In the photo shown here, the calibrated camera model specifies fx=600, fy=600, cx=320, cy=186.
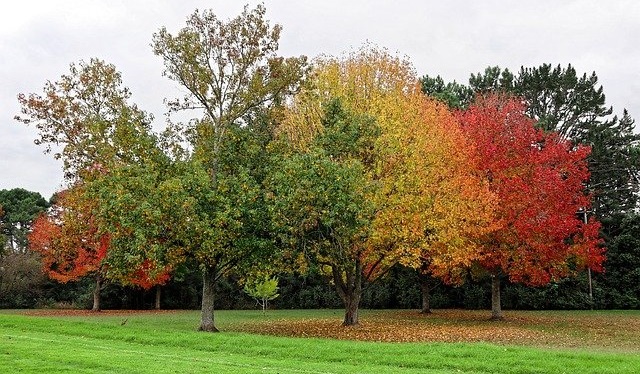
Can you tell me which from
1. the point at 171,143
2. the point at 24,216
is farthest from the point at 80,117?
the point at 24,216

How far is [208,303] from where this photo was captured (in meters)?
26.9

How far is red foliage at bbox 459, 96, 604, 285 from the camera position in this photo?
31.7 metres

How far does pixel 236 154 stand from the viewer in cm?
2695

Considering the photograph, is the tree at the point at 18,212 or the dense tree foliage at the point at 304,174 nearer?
the dense tree foliage at the point at 304,174

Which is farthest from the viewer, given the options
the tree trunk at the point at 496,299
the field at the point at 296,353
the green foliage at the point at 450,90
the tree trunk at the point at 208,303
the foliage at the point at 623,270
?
the green foliage at the point at 450,90

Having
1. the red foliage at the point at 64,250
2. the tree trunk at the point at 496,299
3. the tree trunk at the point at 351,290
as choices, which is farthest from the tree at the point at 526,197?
the red foliage at the point at 64,250

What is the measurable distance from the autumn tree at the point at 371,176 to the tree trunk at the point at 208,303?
15.1 feet

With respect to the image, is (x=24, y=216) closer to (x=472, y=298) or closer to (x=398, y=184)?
(x=472, y=298)

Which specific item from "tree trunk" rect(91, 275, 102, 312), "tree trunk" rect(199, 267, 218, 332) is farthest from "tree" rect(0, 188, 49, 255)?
"tree trunk" rect(199, 267, 218, 332)

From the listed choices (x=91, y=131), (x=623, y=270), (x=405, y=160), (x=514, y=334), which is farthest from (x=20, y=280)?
(x=623, y=270)

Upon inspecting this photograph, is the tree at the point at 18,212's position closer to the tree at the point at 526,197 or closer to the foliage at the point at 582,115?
the foliage at the point at 582,115

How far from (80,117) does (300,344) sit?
67.1ft

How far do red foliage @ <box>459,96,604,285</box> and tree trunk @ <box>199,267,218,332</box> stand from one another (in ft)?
48.0

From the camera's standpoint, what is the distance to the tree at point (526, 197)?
3170 centimetres
